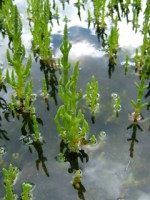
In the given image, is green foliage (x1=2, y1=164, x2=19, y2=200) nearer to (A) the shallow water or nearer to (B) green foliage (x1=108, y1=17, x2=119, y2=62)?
(A) the shallow water

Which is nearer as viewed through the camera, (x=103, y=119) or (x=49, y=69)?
(x=103, y=119)

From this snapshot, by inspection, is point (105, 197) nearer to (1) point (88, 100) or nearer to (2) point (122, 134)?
(2) point (122, 134)

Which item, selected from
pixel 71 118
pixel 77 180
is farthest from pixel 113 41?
pixel 77 180

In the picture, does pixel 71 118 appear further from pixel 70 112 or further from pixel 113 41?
pixel 113 41

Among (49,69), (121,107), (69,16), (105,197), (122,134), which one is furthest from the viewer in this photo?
(69,16)

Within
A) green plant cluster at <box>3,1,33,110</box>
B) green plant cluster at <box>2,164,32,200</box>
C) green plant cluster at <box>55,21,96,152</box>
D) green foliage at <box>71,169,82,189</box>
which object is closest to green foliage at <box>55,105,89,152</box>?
green plant cluster at <box>55,21,96,152</box>

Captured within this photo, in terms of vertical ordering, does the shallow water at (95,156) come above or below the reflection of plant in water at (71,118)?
below

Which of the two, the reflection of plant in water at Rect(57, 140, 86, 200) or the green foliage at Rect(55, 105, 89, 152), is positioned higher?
the green foliage at Rect(55, 105, 89, 152)

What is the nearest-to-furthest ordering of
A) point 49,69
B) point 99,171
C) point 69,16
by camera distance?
point 99,171 → point 49,69 → point 69,16

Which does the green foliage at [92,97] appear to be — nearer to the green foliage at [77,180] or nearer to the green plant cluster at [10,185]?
the green foliage at [77,180]

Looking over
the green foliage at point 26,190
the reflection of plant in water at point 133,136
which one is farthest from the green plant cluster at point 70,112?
the green foliage at point 26,190

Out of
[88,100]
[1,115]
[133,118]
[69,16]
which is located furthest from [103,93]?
[69,16]
